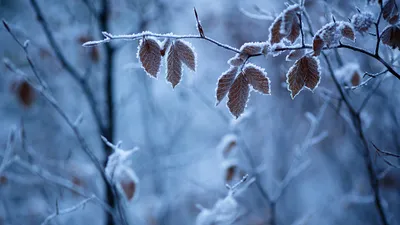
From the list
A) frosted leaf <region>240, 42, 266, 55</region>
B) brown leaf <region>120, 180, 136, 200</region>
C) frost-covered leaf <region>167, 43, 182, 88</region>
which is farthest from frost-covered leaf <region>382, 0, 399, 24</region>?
brown leaf <region>120, 180, 136, 200</region>

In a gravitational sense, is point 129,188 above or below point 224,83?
above

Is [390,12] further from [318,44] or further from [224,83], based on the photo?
[224,83]

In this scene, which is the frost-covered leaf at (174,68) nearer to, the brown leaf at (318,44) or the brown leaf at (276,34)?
the brown leaf at (276,34)

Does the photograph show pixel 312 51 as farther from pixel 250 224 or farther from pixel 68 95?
pixel 68 95

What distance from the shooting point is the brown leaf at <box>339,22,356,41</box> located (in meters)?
0.86

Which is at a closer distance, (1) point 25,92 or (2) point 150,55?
(2) point 150,55

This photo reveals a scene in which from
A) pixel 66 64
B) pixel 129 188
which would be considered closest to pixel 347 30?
pixel 129 188

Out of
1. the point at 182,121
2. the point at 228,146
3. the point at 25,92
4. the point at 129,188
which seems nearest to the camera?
the point at 129,188

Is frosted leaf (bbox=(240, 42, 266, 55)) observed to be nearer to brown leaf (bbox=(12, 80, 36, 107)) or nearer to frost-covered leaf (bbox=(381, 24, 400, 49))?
frost-covered leaf (bbox=(381, 24, 400, 49))

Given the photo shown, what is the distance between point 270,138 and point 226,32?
1.87 meters

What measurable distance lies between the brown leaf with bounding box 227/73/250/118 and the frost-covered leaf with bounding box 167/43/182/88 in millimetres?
164

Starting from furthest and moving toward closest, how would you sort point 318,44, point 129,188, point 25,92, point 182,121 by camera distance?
point 182,121, point 25,92, point 129,188, point 318,44

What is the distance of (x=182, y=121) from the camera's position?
4.27 metres

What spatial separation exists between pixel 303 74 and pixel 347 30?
18cm
